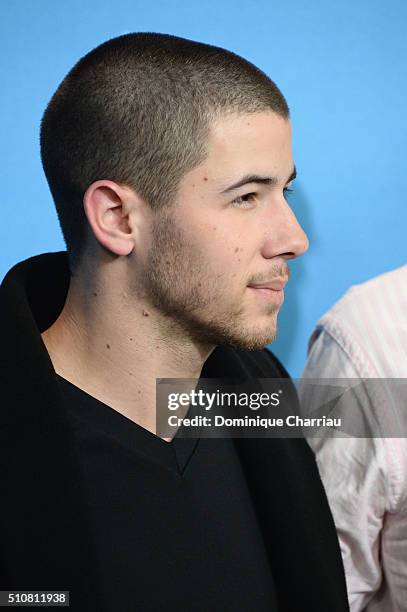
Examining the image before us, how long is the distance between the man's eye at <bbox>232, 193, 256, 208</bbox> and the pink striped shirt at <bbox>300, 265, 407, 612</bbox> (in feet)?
0.95

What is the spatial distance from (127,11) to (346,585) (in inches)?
40.6

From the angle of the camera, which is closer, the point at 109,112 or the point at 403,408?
the point at 109,112

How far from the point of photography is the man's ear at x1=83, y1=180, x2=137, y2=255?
92 centimetres

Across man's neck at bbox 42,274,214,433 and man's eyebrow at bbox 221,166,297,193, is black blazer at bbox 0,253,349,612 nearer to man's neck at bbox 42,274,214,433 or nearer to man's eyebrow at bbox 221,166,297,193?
man's neck at bbox 42,274,214,433

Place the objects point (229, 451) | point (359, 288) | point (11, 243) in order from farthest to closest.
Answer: point (11, 243) < point (359, 288) < point (229, 451)

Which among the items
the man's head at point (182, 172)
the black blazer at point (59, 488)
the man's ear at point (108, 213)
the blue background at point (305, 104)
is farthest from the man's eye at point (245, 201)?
the blue background at point (305, 104)

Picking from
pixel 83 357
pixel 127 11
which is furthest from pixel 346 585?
pixel 127 11

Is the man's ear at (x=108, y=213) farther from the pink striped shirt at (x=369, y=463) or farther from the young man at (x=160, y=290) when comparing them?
the pink striped shirt at (x=369, y=463)

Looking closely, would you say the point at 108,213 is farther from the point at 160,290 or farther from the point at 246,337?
the point at 246,337

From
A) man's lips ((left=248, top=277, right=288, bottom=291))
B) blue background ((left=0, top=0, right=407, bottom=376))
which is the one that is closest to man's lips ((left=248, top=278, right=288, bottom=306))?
man's lips ((left=248, top=277, right=288, bottom=291))

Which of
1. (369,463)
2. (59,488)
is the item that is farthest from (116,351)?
(369,463)

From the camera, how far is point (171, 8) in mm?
1409

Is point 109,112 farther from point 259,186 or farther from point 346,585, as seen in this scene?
point 346,585

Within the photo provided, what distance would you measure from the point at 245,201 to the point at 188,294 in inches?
5.2
